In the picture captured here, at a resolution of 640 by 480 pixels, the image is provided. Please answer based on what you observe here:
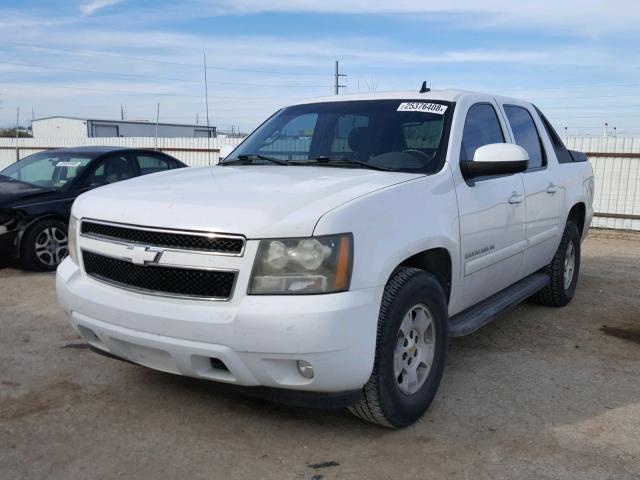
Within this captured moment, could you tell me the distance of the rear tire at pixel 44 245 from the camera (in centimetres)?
690

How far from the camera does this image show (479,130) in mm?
4199

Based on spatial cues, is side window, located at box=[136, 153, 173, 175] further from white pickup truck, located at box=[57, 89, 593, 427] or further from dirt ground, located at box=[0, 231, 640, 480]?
white pickup truck, located at box=[57, 89, 593, 427]

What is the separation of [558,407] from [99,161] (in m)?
6.18

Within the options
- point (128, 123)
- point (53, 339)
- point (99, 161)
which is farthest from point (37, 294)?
point (128, 123)

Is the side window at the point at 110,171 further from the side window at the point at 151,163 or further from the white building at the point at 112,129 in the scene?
the white building at the point at 112,129

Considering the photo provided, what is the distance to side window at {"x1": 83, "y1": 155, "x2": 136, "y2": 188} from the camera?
7.64 m

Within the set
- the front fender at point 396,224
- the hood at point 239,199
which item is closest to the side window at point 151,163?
the hood at point 239,199

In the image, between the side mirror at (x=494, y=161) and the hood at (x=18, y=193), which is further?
the hood at (x=18, y=193)

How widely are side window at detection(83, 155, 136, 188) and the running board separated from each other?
5213 mm

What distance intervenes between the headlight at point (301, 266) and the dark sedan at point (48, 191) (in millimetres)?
5107

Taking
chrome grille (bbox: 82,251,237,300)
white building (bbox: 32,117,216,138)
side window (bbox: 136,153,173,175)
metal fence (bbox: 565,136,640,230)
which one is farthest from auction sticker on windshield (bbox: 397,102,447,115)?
white building (bbox: 32,117,216,138)

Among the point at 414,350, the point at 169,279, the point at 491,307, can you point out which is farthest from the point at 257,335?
the point at 491,307

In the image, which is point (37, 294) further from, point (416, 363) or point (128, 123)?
point (128, 123)

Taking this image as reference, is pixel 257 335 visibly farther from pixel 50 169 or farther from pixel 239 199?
pixel 50 169
